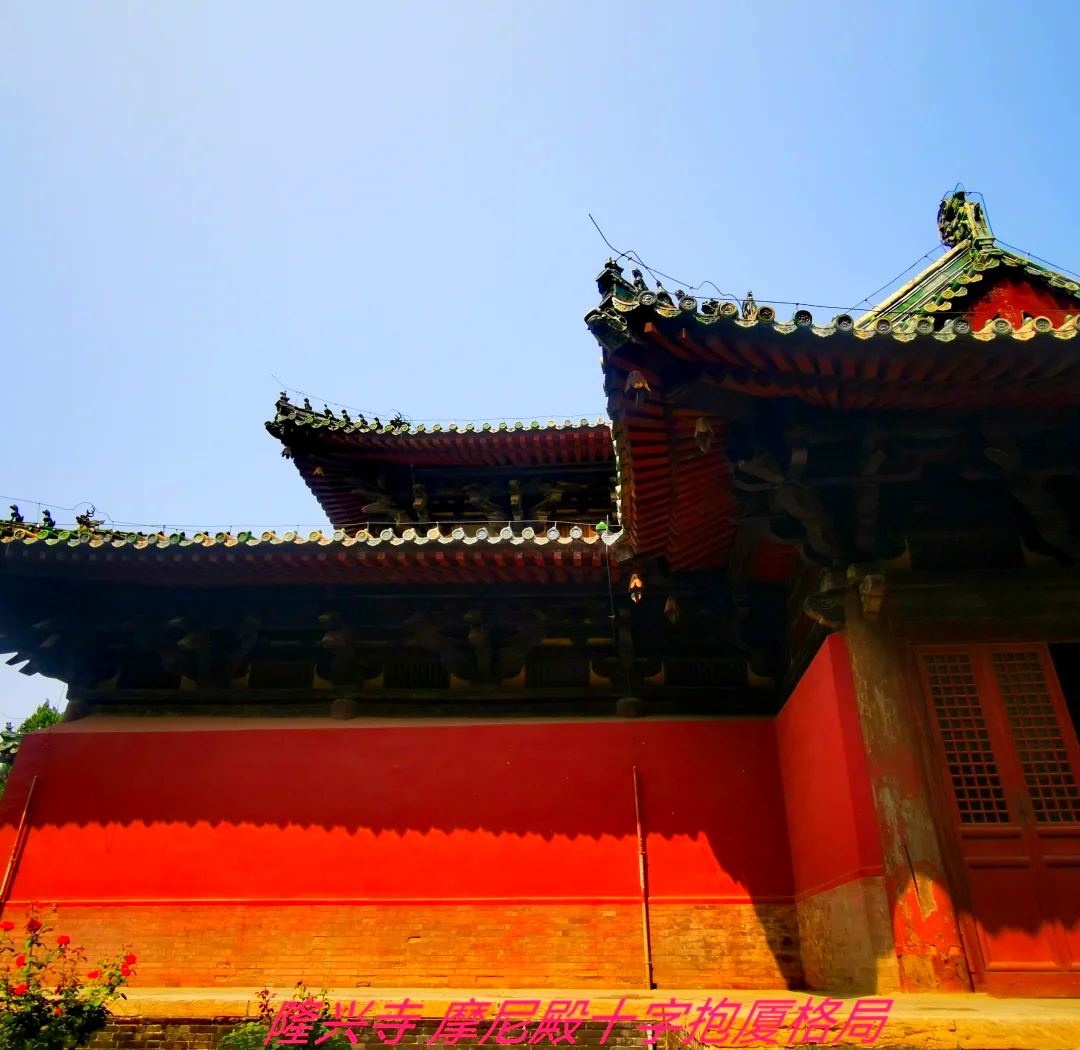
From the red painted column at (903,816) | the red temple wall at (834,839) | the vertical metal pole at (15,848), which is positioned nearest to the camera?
the red painted column at (903,816)

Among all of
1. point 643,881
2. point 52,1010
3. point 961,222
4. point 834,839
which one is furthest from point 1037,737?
point 52,1010

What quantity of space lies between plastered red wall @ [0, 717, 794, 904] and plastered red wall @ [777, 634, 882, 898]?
18cm

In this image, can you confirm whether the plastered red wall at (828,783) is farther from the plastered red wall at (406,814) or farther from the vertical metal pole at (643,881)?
the vertical metal pole at (643,881)

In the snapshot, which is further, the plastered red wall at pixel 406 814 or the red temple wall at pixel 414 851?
the plastered red wall at pixel 406 814

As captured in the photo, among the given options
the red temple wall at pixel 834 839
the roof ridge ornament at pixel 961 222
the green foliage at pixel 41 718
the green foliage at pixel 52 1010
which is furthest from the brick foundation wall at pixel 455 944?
the green foliage at pixel 41 718

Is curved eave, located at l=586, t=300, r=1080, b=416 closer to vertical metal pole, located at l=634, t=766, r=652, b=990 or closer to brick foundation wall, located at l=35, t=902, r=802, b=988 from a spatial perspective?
vertical metal pole, located at l=634, t=766, r=652, b=990

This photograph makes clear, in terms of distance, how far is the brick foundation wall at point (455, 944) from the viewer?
6.39 meters

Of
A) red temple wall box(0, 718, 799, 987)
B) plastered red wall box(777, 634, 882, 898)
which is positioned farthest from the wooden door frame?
red temple wall box(0, 718, 799, 987)

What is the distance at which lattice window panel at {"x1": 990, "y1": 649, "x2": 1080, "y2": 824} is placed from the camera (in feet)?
16.2

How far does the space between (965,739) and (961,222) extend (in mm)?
4764

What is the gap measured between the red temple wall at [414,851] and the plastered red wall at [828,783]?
54 cm

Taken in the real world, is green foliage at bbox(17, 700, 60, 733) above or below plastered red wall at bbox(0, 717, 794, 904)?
above

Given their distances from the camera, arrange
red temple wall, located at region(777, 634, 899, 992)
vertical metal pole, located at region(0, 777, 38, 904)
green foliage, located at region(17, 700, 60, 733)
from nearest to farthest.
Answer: red temple wall, located at region(777, 634, 899, 992) → vertical metal pole, located at region(0, 777, 38, 904) → green foliage, located at region(17, 700, 60, 733)

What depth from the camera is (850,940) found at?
5.13 meters
